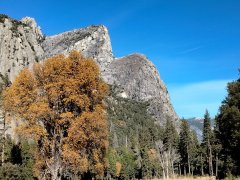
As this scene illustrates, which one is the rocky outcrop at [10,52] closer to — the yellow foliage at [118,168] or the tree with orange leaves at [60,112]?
the yellow foliage at [118,168]

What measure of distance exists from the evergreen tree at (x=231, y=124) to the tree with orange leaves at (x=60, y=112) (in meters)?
10.1

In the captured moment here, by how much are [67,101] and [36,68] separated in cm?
423

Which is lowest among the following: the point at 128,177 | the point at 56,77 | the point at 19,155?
the point at 128,177

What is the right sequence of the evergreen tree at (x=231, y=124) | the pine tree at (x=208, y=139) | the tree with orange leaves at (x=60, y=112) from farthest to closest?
the pine tree at (x=208, y=139) → the evergreen tree at (x=231, y=124) → the tree with orange leaves at (x=60, y=112)

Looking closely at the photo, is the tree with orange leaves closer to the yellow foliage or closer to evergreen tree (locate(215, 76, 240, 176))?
evergreen tree (locate(215, 76, 240, 176))

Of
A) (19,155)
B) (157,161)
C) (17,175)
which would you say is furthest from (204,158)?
(17,175)

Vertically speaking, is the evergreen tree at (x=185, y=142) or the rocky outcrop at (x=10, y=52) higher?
the rocky outcrop at (x=10, y=52)

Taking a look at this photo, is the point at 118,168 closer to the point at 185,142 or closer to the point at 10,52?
the point at 185,142

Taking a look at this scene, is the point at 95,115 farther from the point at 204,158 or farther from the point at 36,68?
the point at 204,158

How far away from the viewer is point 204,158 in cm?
11044

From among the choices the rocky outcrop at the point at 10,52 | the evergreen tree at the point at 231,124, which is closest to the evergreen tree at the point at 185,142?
the evergreen tree at the point at 231,124

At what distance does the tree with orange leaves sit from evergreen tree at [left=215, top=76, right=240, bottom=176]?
10.1 meters

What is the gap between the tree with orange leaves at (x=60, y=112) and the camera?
Answer: 1137 inches

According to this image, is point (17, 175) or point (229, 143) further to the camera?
point (17, 175)
